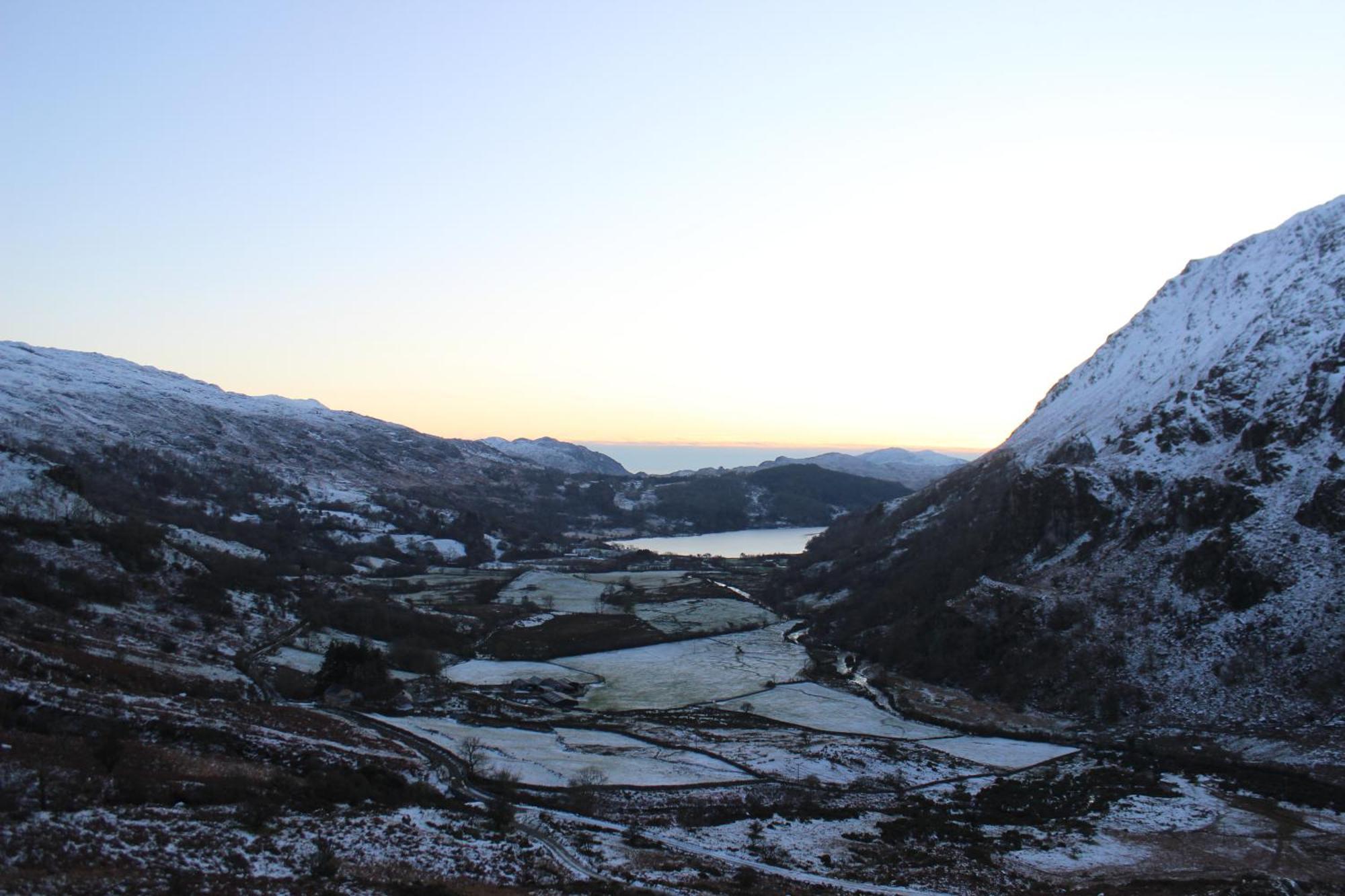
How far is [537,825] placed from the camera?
3581 centimetres

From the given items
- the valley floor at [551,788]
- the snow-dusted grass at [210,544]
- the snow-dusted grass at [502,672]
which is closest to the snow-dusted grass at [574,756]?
the valley floor at [551,788]

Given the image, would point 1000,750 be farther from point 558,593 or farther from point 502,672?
point 558,593

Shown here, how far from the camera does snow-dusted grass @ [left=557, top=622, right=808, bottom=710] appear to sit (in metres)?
72.7

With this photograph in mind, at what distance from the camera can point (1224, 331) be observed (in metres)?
97.3

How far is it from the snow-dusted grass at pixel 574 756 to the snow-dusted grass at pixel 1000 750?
52.0 ft

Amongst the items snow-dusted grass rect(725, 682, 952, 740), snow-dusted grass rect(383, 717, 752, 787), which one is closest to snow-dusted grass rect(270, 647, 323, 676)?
snow-dusted grass rect(383, 717, 752, 787)

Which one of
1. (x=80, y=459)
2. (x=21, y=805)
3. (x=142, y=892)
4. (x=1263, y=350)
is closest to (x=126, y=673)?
(x=21, y=805)

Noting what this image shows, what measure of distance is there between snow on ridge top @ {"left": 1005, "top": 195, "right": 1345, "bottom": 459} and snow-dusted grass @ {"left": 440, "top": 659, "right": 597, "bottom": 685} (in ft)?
206

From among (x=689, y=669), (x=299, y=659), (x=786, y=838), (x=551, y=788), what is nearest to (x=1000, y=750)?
(x=786, y=838)

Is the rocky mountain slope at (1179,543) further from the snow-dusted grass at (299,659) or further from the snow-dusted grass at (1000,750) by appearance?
the snow-dusted grass at (299,659)

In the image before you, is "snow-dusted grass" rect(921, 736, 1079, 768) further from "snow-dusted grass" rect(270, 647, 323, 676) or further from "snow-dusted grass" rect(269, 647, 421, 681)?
"snow-dusted grass" rect(270, 647, 323, 676)

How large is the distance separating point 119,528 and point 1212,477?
319ft

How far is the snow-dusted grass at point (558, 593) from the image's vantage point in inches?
4853

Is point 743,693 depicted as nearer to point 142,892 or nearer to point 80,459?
point 142,892
